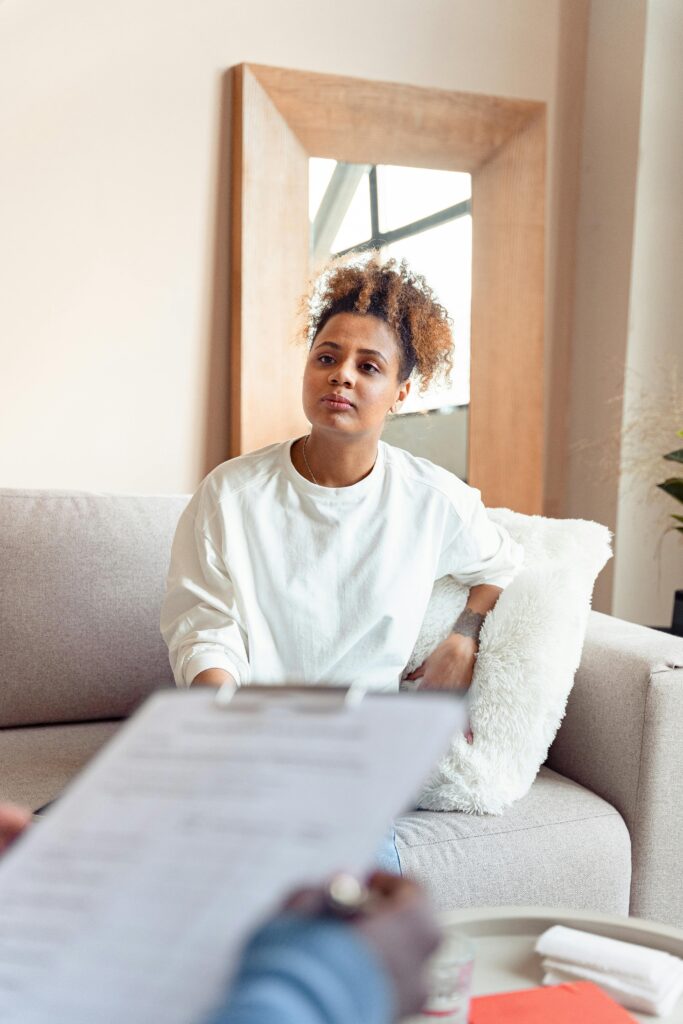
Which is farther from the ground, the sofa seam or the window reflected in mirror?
the window reflected in mirror

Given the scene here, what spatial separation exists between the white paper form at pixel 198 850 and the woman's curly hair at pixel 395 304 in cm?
125

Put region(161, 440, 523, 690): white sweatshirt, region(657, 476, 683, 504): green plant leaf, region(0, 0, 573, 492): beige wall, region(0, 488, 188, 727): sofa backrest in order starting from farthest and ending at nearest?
region(0, 0, 573, 492): beige wall → region(657, 476, 683, 504): green plant leaf → region(0, 488, 188, 727): sofa backrest → region(161, 440, 523, 690): white sweatshirt

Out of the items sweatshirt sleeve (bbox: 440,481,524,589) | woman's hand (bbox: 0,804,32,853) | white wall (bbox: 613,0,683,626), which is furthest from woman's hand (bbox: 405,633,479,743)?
white wall (bbox: 613,0,683,626)

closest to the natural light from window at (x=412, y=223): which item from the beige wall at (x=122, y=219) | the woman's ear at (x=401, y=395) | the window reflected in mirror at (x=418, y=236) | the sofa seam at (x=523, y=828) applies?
the window reflected in mirror at (x=418, y=236)

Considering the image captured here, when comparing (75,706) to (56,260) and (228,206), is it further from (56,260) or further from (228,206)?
(228,206)

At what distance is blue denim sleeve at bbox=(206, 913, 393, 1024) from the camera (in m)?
0.42

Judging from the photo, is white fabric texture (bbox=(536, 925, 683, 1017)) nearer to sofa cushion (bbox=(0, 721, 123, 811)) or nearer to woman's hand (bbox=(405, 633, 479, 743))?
woman's hand (bbox=(405, 633, 479, 743))

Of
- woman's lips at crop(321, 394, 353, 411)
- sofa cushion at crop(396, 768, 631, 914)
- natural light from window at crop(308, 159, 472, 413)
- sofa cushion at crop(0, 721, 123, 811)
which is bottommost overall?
sofa cushion at crop(396, 768, 631, 914)

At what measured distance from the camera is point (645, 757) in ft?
5.31

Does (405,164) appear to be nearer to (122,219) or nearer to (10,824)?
(122,219)

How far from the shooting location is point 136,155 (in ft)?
8.86

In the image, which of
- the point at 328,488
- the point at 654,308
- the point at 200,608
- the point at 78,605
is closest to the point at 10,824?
the point at 200,608

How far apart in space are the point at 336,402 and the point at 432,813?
62 centimetres

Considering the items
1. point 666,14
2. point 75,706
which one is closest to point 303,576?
point 75,706
